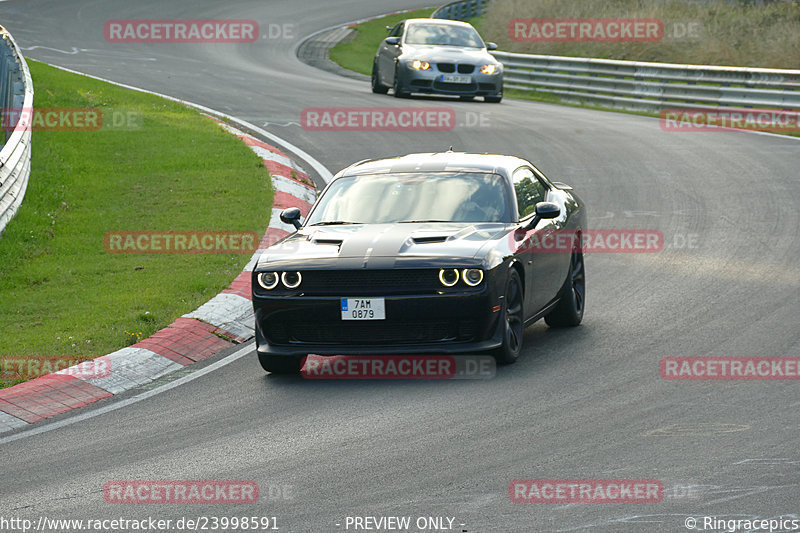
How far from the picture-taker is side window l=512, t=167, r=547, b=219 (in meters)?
9.98

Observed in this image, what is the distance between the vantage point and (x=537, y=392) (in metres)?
8.28

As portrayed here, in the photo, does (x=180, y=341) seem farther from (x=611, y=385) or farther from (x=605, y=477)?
(x=605, y=477)

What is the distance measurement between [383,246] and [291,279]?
0.66 meters

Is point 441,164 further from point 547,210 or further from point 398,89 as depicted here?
point 398,89

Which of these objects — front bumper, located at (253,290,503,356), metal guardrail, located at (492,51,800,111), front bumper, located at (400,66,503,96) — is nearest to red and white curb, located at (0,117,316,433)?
front bumper, located at (253,290,503,356)

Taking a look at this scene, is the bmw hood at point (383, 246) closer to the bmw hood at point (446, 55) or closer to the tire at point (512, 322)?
the tire at point (512, 322)

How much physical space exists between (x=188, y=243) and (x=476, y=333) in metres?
5.83

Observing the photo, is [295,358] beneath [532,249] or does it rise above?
beneath

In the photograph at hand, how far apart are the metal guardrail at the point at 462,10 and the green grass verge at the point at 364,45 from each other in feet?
4.39

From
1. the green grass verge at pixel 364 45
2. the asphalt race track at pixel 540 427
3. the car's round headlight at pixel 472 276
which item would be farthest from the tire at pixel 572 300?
the green grass verge at pixel 364 45

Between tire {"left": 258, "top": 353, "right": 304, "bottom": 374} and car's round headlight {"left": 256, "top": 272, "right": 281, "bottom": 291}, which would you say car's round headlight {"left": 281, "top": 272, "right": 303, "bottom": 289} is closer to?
car's round headlight {"left": 256, "top": 272, "right": 281, "bottom": 291}

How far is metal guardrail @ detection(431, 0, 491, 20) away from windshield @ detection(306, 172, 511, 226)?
36.8 m

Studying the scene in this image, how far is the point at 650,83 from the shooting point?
26.2 m

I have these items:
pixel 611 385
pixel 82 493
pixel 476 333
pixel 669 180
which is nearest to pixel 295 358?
pixel 476 333
